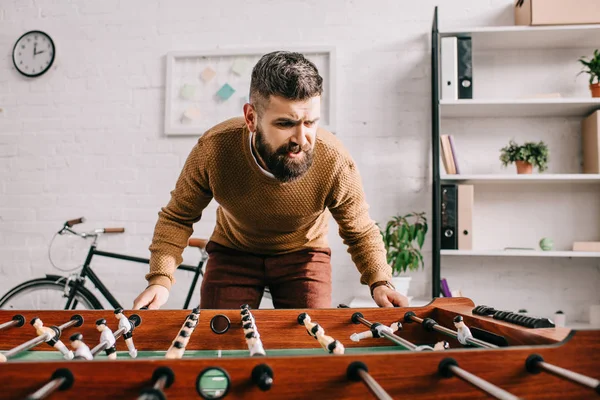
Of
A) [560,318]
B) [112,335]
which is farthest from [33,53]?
[560,318]

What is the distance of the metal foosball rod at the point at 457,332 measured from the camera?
0.99 m

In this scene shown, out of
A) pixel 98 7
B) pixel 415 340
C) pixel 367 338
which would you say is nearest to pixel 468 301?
pixel 415 340

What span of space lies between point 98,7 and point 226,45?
912 mm

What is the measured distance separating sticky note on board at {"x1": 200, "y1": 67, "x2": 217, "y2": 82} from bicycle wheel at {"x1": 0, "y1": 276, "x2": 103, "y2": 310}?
1.44 metres

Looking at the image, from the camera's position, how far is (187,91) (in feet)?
10.4

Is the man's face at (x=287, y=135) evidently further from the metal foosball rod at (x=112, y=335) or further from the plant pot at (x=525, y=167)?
the plant pot at (x=525, y=167)

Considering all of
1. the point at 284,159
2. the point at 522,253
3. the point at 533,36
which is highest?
the point at 533,36

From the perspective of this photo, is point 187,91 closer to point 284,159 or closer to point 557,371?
point 284,159

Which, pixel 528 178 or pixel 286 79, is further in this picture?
pixel 528 178

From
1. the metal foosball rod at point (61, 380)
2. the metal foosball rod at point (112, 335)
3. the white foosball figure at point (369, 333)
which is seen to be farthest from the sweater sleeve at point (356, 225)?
the metal foosball rod at point (61, 380)

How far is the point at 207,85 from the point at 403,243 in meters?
1.55

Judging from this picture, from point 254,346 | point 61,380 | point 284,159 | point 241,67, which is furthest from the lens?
point 241,67

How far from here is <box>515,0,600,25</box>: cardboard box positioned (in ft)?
8.74

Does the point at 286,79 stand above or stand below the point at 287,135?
above
